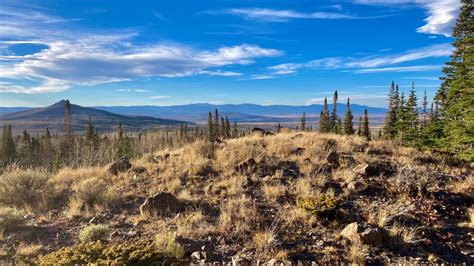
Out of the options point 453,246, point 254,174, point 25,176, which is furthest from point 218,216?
point 25,176

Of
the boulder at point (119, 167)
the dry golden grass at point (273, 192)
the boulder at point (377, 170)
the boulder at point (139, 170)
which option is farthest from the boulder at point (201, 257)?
the boulder at point (119, 167)

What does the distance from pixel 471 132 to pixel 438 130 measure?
1235cm

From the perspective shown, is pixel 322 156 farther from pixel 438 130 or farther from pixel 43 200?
pixel 438 130

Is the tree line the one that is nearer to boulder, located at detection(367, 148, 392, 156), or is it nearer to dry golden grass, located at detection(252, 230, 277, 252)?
boulder, located at detection(367, 148, 392, 156)

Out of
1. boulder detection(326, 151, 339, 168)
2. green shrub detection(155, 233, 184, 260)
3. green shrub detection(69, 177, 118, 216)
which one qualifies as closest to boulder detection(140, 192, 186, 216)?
green shrub detection(69, 177, 118, 216)

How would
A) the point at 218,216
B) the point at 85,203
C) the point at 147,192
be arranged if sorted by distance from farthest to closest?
the point at 147,192 → the point at 85,203 → the point at 218,216

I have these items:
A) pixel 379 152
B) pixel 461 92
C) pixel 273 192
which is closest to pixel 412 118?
pixel 461 92

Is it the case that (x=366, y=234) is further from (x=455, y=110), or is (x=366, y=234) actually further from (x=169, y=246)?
(x=455, y=110)

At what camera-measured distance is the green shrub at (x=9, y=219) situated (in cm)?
634

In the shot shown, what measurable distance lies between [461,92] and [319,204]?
61.2 feet

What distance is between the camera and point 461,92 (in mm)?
19984

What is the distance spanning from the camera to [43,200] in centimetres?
800

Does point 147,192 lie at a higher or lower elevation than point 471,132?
lower

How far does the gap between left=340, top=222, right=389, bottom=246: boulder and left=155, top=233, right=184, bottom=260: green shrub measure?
8.89 ft
